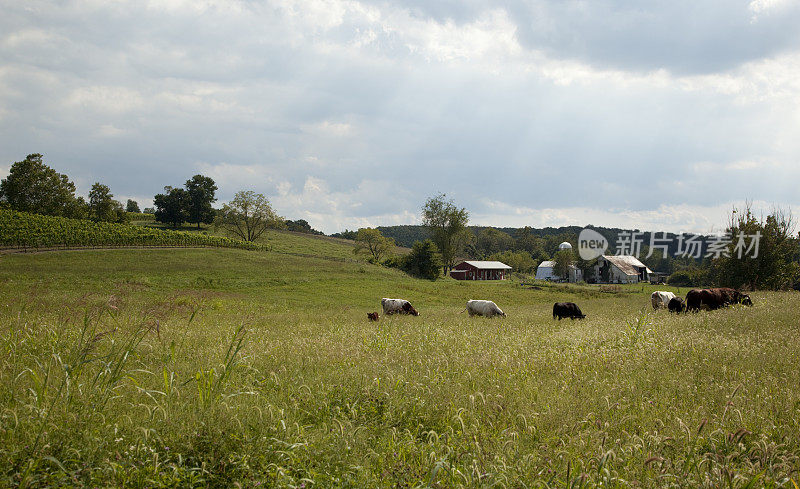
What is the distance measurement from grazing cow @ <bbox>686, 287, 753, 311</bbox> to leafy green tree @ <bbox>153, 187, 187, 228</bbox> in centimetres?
10905

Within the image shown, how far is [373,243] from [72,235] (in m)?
52.2

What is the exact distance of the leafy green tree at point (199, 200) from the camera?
10631 centimetres

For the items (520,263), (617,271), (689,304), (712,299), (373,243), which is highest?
(373,243)

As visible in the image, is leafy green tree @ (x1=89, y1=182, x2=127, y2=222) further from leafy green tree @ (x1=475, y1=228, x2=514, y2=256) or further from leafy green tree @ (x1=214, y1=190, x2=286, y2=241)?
leafy green tree @ (x1=475, y1=228, x2=514, y2=256)

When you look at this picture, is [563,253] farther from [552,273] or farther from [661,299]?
[661,299]

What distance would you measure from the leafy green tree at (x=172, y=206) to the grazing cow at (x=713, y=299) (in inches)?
4293

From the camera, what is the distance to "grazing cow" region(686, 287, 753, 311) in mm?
19219

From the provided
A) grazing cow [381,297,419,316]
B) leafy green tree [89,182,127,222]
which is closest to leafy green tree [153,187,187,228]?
leafy green tree [89,182,127,222]

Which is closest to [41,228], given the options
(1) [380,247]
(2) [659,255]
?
(1) [380,247]

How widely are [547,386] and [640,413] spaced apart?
3.81 ft

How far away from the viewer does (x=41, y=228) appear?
55.9m

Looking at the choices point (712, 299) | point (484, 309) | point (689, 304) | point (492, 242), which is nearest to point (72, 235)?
point (484, 309)

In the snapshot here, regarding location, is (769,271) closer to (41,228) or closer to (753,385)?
(753,385)

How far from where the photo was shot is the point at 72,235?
5622 centimetres
